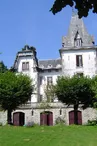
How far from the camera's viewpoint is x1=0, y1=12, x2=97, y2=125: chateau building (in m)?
48.4

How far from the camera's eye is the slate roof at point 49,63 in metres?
55.2

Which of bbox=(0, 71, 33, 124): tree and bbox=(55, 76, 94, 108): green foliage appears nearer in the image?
bbox=(0, 71, 33, 124): tree

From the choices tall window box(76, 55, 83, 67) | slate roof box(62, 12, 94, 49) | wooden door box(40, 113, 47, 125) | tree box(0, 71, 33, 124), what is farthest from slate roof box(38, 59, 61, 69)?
tree box(0, 71, 33, 124)

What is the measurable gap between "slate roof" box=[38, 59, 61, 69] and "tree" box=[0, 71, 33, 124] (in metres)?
14.7

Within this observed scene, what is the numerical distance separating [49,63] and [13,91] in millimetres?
18773

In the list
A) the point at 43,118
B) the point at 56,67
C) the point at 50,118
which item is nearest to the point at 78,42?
the point at 56,67

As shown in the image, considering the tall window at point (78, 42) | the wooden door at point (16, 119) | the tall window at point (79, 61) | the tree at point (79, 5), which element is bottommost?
the wooden door at point (16, 119)

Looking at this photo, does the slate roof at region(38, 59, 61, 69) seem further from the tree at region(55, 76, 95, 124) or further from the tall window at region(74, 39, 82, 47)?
the tree at region(55, 76, 95, 124)

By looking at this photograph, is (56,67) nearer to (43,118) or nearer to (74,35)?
(74,35)

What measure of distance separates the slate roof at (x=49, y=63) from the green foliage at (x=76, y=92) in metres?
14.6

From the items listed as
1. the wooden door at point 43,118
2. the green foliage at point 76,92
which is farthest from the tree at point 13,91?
the wooden door at point 43,118

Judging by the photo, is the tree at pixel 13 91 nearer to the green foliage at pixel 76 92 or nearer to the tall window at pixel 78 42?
the green foliage at pixel 76 92

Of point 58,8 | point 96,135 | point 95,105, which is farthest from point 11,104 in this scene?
point 58,8

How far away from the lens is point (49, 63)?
56.7m
